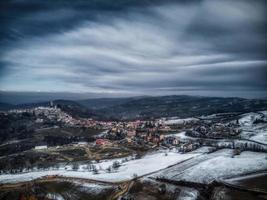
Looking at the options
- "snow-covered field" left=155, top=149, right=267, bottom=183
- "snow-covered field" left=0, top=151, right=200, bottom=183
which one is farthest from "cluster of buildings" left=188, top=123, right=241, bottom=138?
"snow-covered field" left=155, top=149, right=267, bottom=183

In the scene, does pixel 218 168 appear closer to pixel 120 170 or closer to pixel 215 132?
pixel 120 170

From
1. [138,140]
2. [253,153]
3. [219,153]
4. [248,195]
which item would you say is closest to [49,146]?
[138,140]

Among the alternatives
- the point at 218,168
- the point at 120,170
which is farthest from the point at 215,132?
the point at 120,170

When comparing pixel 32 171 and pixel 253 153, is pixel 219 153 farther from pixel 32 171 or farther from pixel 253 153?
pixel 32 171

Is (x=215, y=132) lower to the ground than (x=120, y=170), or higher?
higher

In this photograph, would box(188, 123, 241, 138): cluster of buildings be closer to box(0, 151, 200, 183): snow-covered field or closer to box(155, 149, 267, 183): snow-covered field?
box(0, 151, 200, 183): snow-covered field

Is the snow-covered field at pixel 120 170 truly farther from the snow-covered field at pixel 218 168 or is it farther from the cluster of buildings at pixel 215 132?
the cluster of buildings at pixel 215 132
